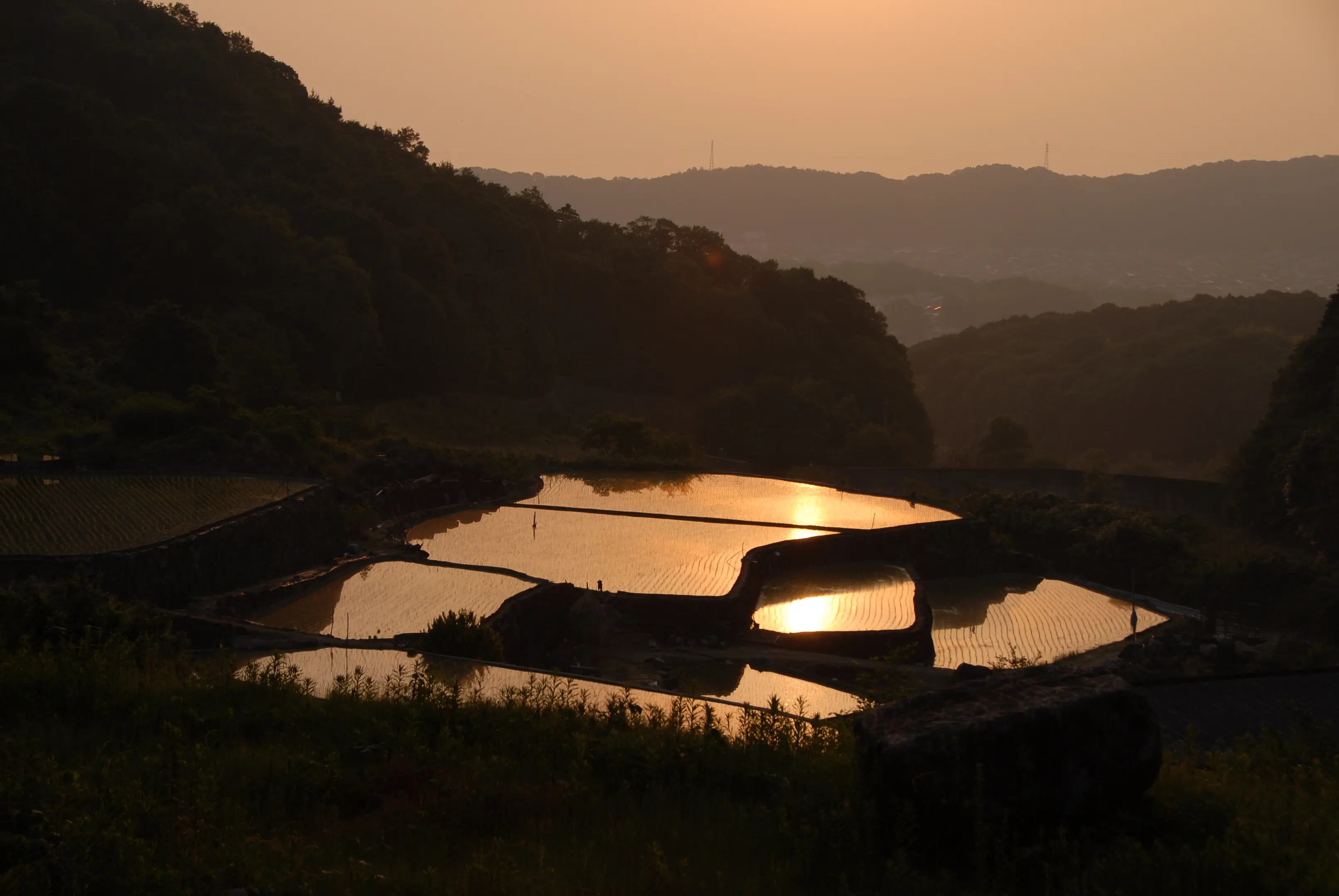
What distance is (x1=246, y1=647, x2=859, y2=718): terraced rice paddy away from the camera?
9832 millimetres

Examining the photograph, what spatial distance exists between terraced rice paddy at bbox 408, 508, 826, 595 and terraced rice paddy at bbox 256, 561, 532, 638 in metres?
1.33

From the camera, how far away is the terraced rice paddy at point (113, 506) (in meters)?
15.2


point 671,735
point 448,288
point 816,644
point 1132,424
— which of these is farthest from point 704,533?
point 1132,424

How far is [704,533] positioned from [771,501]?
20.9 feet

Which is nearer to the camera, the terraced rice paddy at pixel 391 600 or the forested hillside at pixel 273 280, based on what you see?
the terraced rice paddy at pixel 391 600

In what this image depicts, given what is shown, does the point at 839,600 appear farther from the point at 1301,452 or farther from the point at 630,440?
the point at 630,440

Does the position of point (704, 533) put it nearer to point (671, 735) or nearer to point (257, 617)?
point (257, 617)

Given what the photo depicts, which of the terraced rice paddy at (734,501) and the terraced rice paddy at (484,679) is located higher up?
the terraced rice paddy at (734,501)

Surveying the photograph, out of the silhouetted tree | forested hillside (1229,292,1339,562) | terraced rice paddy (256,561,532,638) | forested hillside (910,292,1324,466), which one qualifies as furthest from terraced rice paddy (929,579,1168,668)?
forested hillside (910,292,1324,466)

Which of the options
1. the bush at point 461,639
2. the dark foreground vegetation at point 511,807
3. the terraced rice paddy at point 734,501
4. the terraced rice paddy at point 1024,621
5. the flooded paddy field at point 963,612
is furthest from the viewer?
the terraced rice paddy at point 734,501

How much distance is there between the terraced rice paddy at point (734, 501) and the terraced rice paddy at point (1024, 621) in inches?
118

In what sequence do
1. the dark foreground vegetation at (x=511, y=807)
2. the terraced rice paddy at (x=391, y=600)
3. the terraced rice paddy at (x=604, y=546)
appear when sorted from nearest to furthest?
the dark foreground vegetation at (x=511, y=807)
the terraced rice paddy at (x=391, y=600)
the terraced rice paddy at (x=604, y=546)

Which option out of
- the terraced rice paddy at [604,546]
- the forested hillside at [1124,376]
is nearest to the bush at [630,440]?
the terraced rice paddy at [604,546]

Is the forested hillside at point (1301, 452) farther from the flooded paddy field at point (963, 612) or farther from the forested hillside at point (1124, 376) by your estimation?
the forested hillside at point (1124, 376)
